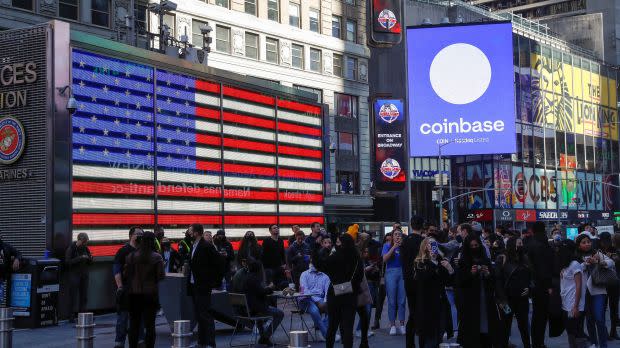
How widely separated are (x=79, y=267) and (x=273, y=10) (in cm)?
3877

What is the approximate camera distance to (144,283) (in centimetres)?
1197

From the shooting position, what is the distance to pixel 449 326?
594 inches

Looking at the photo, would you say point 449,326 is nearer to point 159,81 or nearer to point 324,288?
point 324,288

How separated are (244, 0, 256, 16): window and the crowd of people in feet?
126

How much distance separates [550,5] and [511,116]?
87131mm

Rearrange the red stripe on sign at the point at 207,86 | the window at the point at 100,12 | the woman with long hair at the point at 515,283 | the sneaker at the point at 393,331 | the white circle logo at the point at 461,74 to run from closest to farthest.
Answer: the woman with long hair at the point at 515,283
the sneaker at the point at 393,331
the red stripe on sign at the point at 207,86
the window at the point at 100,12
the white circle logo at the point at 461,74

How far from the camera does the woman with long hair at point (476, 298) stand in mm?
12062

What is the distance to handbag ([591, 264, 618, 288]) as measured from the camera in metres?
13.4

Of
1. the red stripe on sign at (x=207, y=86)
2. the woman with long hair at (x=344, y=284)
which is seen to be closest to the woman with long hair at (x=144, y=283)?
the woman with long hair at (x=344, y=284)

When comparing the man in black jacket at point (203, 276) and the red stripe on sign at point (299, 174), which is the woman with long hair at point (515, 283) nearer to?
the man in black jacket at point (203, 276)

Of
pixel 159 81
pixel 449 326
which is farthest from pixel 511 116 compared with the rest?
pixel 449 326

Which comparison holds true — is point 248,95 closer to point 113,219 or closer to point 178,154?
point 178,154

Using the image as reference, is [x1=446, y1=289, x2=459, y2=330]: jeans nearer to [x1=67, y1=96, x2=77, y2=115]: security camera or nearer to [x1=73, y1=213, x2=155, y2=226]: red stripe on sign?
[x1=73, y1=213, x2=155, y2=226]: red stripe on sign

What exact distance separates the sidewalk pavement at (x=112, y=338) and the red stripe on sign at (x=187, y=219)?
3.16 meters
